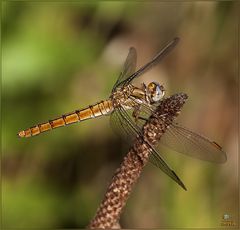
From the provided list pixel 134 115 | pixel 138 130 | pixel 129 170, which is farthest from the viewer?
pixel 134 115

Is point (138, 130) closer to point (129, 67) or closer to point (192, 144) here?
point (192, 144)

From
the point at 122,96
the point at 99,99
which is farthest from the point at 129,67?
the point at 99,99

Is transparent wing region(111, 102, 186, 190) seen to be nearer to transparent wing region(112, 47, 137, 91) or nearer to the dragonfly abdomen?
the dragonfly abdomen

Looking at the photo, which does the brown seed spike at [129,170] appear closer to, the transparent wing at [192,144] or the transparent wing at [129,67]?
the transparent wing at [192,144]

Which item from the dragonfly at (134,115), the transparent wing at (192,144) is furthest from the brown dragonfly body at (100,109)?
the transparent wing at (192,144)

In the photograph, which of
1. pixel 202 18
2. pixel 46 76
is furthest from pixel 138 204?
pixel 202 18

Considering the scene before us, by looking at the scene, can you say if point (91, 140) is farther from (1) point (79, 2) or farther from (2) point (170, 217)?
(1) point (79, 2)
